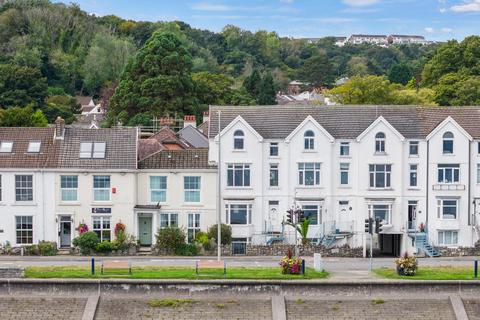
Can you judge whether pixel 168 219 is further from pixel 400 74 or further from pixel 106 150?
pixel 400 74

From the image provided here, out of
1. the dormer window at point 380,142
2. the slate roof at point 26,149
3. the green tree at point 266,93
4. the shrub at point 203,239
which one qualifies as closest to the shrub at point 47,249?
the slate roof at point 26,149

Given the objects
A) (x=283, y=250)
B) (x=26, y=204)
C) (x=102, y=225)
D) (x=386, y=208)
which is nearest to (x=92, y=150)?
(x=102, y=225)

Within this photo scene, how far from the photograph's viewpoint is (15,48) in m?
Answer: 155

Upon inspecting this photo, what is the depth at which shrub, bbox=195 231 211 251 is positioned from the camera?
54938mm

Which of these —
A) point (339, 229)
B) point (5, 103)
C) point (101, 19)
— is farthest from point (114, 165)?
point (101, 19)

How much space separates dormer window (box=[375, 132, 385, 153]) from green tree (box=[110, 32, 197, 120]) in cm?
4329

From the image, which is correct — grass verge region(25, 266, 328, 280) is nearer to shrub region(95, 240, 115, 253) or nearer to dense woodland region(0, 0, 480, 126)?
shrub region(95, 240, 115, 253)

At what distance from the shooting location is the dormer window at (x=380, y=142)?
5728 cm

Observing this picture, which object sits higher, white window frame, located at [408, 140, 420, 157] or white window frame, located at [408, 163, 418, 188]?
white window frame, located at [408, 140, 420, 157]

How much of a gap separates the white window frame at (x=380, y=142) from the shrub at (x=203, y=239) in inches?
438

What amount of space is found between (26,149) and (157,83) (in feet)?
136

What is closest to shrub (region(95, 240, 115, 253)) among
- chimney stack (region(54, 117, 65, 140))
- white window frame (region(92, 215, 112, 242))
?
white window frame (region(92, 215, 112, 242))

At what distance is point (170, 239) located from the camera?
54.5m

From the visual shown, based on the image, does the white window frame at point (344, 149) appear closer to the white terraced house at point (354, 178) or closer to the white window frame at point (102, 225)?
the white terraced house at point (354, 178)
